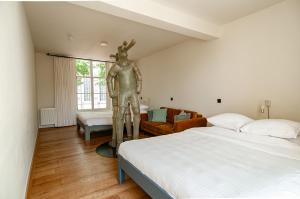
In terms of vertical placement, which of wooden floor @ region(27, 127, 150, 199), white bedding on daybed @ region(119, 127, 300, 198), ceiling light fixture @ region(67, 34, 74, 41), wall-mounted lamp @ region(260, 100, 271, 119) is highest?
ceiling light fixture @ region(67, 34, 74, 41)

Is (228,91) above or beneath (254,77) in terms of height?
beneath

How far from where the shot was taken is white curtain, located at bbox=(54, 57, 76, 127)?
518 cm

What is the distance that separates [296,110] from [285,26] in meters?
1.22

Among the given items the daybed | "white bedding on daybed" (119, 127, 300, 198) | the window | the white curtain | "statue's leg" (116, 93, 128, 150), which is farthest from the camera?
the window

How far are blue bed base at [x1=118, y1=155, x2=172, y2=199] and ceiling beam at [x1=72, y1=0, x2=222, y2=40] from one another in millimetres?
1816

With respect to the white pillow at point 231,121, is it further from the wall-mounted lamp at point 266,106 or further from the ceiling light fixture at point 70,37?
the ceiling light fixture at point 70,37

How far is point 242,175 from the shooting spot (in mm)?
1154

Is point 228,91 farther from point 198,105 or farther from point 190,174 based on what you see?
point 190,174

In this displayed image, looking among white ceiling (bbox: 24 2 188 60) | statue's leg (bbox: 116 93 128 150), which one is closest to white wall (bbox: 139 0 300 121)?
white ceiling (bbox: 24 2 188 60)

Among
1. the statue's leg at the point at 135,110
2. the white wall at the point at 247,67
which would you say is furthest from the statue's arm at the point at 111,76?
the white wall at the point at 247,67

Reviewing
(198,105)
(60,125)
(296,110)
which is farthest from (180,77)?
(60,125)

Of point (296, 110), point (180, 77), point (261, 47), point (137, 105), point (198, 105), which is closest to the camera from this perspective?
point (296, 110)

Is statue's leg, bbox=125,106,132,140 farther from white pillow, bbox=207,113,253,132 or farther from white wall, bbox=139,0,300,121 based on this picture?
white wall, bbox=139,0,300,121

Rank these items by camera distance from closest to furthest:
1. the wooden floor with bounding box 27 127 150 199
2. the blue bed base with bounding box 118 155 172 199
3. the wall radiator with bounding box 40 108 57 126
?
the blue bed base with bounding box 118 155 172 199 < the wooden floor with bounding box 27 127 150 199 < the wall radiator with bounding box 40 108 57 126
